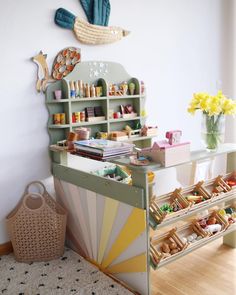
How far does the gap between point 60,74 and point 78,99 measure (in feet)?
0.66

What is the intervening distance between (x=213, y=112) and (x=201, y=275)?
3.05ft

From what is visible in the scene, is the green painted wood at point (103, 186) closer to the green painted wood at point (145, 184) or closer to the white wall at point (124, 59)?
the green painted wood at point (145, 184)

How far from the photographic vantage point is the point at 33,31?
2311 millimetres

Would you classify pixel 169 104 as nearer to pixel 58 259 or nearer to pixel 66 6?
pixel 66 6

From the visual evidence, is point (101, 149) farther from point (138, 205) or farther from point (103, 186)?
point (138, 205)

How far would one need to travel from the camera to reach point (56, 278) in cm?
210

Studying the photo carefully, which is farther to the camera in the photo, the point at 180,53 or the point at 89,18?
the point at 180,53

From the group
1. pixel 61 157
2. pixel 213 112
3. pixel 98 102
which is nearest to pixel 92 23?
pixel 98 102

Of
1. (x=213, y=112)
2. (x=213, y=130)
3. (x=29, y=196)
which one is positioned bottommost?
(x=29, y=196)

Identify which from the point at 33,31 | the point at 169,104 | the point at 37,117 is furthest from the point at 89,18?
the point at 169,104

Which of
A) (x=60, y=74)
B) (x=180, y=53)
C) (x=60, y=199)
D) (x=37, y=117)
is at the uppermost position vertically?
(x=180, y=53)

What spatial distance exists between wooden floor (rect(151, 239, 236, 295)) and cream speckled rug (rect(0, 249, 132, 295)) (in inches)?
10.0

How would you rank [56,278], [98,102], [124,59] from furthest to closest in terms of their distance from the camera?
[124,59] < [98,102] < [56,278]

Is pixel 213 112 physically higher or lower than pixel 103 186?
higher
